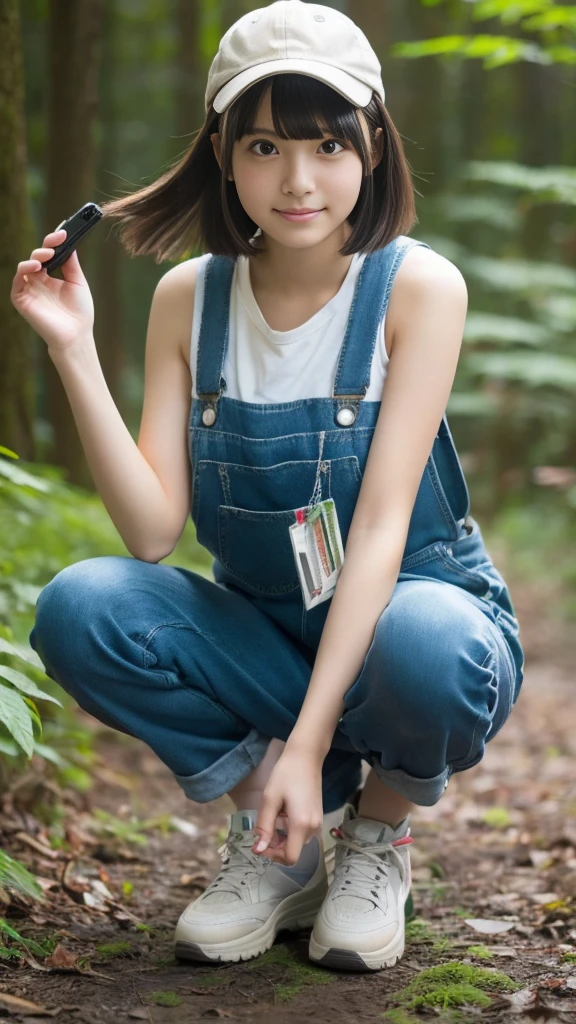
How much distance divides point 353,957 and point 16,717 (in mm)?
688

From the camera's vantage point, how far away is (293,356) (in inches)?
80.5

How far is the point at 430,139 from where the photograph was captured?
10344 millimetres

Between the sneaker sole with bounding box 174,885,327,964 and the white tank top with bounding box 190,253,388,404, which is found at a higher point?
the white tank top with bounding box 190,253,388,404

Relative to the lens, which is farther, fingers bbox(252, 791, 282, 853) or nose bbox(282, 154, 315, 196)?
nose bbox(282, 154, 315, 196)

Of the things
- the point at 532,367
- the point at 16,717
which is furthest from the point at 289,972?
the point at 532,367

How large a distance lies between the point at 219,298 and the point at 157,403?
0.24 meters

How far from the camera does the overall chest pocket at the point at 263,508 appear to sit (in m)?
2.01

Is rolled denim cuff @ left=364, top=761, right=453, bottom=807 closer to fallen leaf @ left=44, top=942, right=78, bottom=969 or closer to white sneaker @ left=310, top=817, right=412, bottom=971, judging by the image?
white sneaker @ left=310, top=817, right=412, bottom=971

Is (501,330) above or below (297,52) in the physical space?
below

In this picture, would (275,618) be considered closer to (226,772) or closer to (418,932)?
(226,772)

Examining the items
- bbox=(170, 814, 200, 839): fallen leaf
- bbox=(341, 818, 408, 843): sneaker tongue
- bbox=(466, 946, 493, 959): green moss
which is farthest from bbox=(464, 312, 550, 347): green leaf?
bbox=(466, 946, 493, 959): green moss

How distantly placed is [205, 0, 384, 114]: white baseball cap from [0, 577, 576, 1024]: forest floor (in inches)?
57.5

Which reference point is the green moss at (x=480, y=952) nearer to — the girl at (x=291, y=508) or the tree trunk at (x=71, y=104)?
the girl at (x=291, y=508)

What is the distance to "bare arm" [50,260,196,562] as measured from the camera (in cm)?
196
